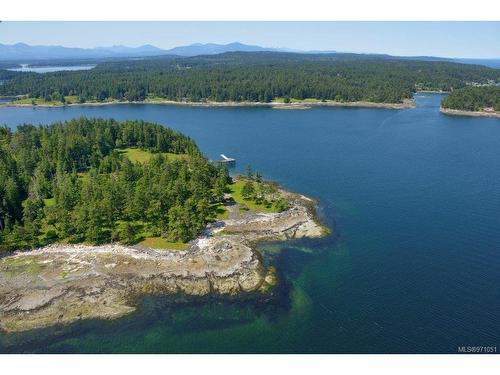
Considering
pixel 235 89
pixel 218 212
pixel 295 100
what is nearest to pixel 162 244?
pixel 218 212

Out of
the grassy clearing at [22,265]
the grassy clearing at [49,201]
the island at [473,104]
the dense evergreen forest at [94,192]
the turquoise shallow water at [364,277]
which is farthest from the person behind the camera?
the island at [473,104]

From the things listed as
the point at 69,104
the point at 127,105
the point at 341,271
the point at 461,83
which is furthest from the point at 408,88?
the point at 341,271

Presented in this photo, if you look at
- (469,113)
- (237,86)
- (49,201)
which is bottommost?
(49,201)

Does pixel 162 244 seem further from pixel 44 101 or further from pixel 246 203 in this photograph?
pixel 44 101

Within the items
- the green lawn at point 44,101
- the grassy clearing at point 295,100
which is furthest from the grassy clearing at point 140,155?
the green lawn at point 44,101

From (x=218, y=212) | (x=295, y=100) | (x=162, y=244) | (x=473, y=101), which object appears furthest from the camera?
(x=295, y=100)

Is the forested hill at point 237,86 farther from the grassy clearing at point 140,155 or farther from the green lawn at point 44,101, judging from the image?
the grassy clearing at point 140,155
